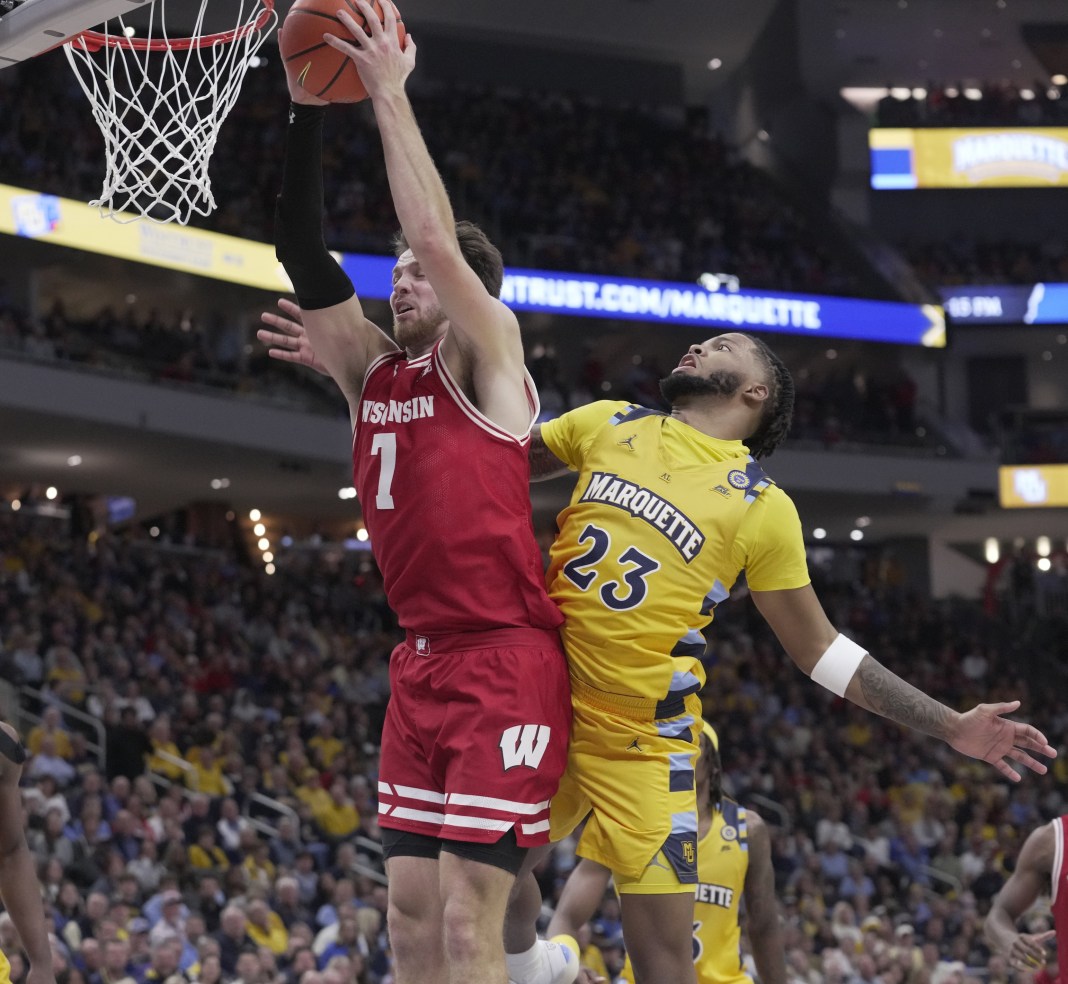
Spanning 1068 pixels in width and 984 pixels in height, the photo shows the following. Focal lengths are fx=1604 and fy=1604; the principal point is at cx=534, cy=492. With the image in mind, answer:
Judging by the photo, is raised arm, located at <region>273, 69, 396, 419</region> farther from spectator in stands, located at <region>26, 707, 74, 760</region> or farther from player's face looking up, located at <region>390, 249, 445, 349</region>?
spectator in stands, located at <region>26, 707, 74, 760</region>

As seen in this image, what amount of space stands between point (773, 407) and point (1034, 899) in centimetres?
291

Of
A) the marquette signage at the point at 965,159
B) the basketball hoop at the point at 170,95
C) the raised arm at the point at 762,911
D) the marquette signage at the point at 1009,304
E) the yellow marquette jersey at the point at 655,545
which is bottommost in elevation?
the raised arm at the point at 762,911

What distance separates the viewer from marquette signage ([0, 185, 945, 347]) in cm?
2148

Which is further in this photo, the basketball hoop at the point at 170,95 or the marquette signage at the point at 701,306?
the marquette signage at the point at 701,306

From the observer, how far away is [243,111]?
27.1 metres

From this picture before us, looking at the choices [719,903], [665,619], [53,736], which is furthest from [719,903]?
[53,736]

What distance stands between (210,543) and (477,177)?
7.97 metres

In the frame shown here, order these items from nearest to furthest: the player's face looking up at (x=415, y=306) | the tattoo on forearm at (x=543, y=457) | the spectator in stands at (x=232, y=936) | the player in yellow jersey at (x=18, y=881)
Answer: the player's face looking up at (x=415, y=306)
the player in yellow jersey at (x=18, y=881)
the tattoo on forearm at (x=543, y=457)
the spectator in stands at (x=232, y=936)

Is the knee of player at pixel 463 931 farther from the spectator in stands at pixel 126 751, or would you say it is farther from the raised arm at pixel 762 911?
the spectator in stands at pixel 126 751

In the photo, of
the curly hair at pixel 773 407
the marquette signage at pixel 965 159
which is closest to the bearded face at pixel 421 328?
the curly hair at pixel 773 407

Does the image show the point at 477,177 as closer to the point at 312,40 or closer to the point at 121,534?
the point at 121,534

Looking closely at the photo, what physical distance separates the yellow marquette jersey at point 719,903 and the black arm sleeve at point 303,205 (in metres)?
3.19

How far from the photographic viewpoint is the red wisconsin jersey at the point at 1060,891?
241 inches

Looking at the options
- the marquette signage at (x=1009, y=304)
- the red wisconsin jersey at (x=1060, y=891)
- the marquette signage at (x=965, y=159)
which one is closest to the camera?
the red wisconsin jersey at (x=1060, y=891)
